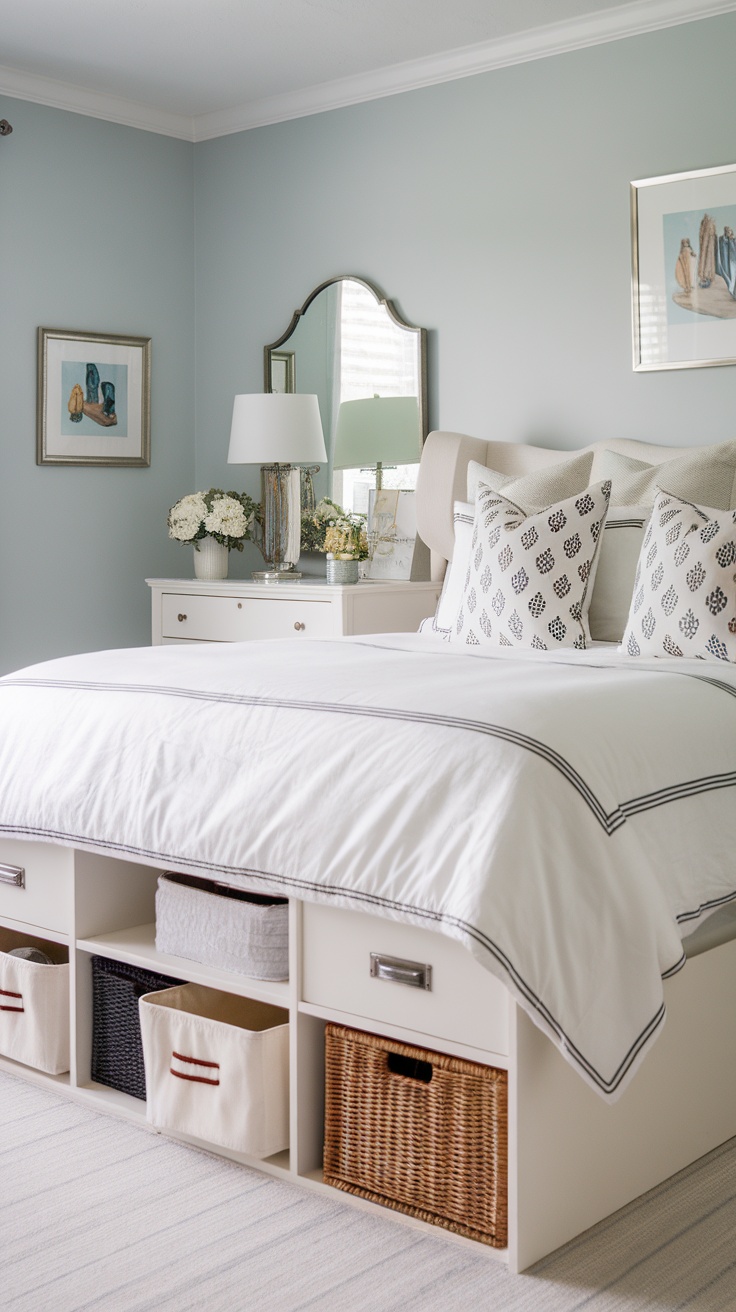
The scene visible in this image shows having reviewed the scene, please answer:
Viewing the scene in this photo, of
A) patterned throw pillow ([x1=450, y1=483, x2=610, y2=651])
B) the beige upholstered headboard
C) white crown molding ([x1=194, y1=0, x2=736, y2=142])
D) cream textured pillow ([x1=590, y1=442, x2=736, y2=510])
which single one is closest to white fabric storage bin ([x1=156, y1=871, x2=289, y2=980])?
patterned throw pillow ([x1=450, y1=483, x2=610, y2=651])

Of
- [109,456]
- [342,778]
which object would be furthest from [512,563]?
[109,456]

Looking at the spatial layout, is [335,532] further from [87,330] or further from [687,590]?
[687,590]

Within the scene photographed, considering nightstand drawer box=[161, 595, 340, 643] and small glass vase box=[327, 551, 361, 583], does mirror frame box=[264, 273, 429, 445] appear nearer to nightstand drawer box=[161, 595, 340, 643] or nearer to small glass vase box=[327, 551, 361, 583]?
small glass vase box=[327, 551, 361, 583]

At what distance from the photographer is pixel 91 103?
185 inches

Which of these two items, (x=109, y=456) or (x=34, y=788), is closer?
(x=34, y=788)

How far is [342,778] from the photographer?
202 centimetres

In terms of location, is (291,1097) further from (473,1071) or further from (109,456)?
(109,456)

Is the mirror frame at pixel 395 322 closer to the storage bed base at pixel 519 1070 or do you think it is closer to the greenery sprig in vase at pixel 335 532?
the greenery sprig in vase at pixel 335 532

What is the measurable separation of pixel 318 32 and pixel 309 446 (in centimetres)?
127

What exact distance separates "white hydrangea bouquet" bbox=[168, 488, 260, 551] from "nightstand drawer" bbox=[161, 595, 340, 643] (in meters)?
0.24

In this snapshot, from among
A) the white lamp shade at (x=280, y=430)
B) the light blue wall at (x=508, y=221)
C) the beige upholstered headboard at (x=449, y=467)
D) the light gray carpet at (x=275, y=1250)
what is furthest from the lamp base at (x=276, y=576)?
the light gray carpet at (x=275, y=1250)

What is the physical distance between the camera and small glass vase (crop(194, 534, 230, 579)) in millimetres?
4711

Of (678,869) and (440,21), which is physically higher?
(440,21)

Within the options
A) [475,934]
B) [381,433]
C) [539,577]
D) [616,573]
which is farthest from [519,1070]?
[381,433]
